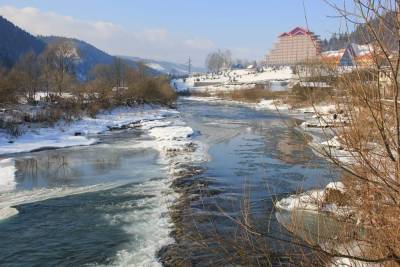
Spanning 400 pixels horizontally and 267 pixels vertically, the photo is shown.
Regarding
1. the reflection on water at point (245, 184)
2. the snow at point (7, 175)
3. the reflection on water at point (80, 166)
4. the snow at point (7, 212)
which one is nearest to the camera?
the reflection on water at point (245, 184)

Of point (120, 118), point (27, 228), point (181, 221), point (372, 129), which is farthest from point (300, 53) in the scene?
point (120, 118)

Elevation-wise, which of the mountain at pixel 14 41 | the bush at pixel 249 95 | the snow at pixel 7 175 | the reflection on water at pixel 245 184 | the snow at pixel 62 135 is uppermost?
the mountain at pixel 14 41

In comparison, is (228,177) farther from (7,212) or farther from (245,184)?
(245,184)

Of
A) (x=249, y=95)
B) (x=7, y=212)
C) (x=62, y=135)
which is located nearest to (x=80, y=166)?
(x=7, y=212)

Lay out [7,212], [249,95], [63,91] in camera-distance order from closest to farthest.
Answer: [7,212]
[63,91]
[249,95]

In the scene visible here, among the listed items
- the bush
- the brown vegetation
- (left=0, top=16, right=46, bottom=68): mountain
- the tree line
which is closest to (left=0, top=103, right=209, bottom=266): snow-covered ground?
the brown vegetation

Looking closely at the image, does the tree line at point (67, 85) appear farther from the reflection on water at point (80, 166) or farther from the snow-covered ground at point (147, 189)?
the reflection on water at point (80, 166)

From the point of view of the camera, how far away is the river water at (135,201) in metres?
9.37

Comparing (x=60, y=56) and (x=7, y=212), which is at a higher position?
(x=60, y=56)

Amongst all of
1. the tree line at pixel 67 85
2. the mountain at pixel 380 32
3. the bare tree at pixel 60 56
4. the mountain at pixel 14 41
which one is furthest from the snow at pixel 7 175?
the mountain at pixel 14 41

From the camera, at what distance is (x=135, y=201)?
13242 millimetres

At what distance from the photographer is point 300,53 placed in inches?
159

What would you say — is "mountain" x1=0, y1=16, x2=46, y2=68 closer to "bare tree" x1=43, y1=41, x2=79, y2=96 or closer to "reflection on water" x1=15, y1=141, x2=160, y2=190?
"bare tree" x1=43, y1=41, x2=79, y2=96

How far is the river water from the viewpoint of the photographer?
937cm
